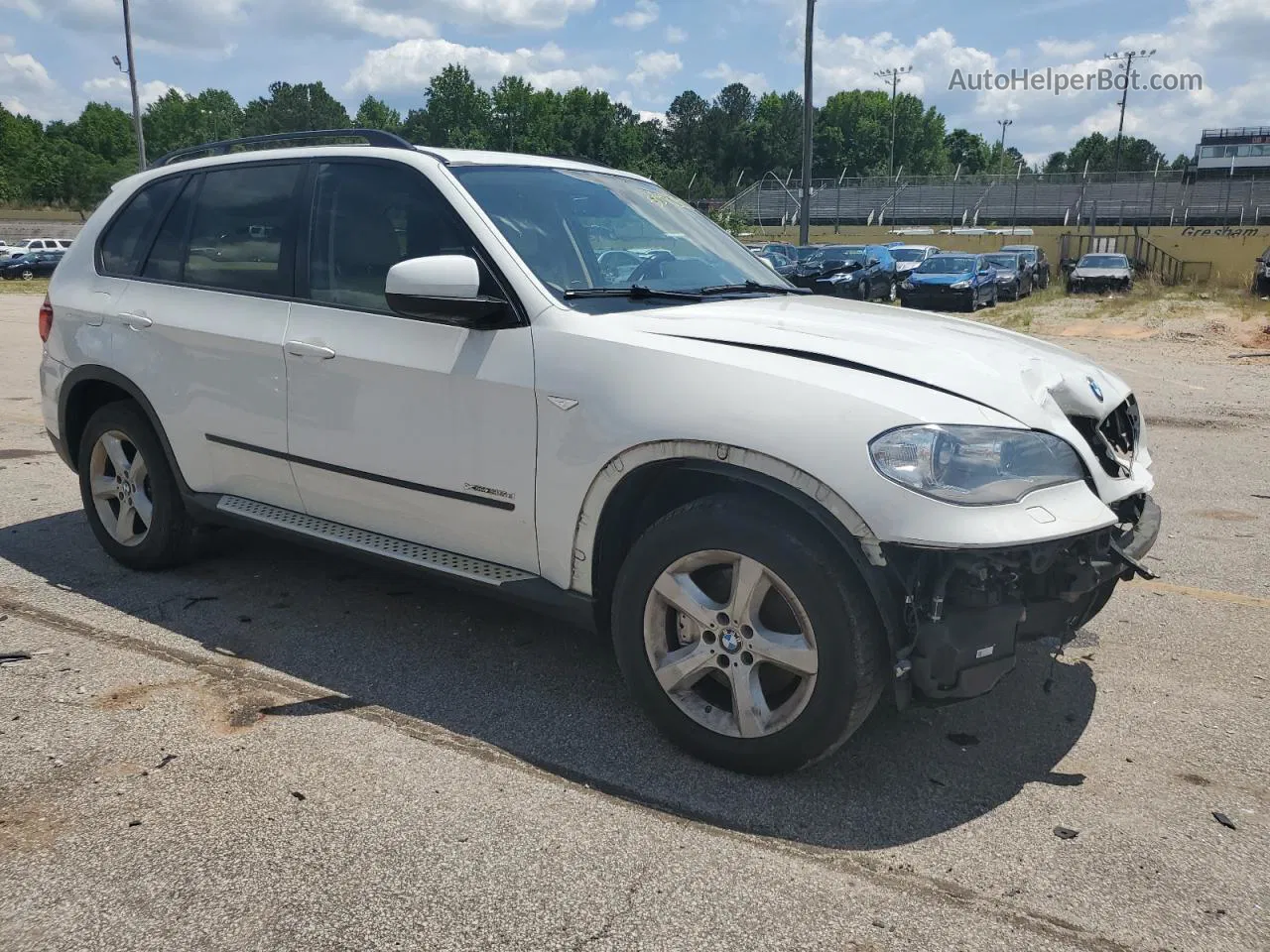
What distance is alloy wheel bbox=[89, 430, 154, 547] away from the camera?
4.93m

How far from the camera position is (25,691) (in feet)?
12.4

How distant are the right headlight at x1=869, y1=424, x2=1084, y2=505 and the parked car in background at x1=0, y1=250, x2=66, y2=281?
4619 cm

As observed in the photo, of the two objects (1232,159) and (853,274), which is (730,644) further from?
(1232,159)

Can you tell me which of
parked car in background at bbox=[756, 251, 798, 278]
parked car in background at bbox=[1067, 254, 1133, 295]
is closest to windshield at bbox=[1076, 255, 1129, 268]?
parked car in background at bbox=[1067, 254, 1133, 295]

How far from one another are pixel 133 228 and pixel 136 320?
57cm

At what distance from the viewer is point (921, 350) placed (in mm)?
3264

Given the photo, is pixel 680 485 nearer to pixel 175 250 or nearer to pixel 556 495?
pixel 556 495

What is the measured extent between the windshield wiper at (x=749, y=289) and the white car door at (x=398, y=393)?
92 centimetres

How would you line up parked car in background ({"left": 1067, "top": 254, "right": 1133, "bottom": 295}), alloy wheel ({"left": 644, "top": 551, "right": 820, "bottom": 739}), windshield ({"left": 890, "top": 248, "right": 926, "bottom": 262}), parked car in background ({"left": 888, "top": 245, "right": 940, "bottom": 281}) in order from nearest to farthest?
alloy wheel ({"left": 644, "top": 551, "right": 820, "bottom": 739}) < parked car in background ({"left": 1067, "top": 254, "right": 1133, "bottom": 295}) < parked car in background ({"left": 888, "top": 245, "right": 940, "bottom": 281}) < windshield ({"left": 890, "top": 248, "right": 926, "bottom": 262})

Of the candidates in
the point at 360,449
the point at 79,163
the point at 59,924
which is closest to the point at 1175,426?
the point at 360,449

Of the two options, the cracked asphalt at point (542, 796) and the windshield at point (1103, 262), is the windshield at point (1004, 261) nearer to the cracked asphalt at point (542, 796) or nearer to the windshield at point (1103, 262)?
the windshield at point (1103, 262)

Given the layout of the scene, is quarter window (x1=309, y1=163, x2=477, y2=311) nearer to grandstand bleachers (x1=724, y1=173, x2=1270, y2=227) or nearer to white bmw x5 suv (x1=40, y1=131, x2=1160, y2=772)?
white bmw x5 suv (x1=40, y1=131, x2=1160, y2=772)

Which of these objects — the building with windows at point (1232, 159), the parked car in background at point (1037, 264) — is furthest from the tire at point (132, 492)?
the building with windows at point (1232, 159)

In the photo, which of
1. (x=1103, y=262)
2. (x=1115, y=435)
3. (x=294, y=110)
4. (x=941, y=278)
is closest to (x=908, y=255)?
(x=1103, y=262)
